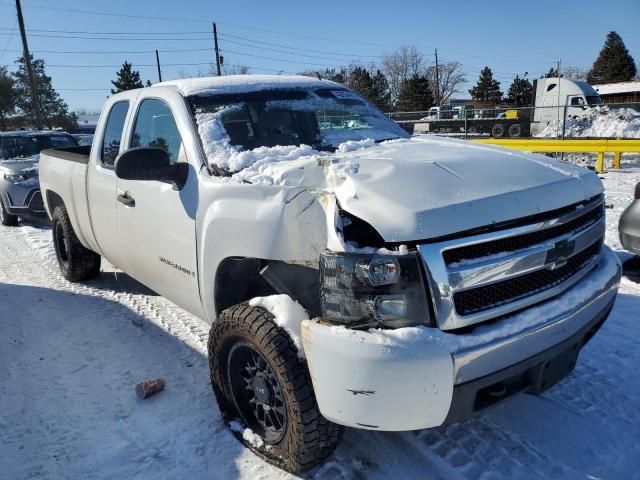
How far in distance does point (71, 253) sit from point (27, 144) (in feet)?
18.2

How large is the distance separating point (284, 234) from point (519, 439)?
1.65 meters

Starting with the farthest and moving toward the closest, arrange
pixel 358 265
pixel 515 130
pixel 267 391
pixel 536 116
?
pixel 515 130 < pixel 536 116 < pixel 267 391 < pixel 358 265

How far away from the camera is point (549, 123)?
2384cm

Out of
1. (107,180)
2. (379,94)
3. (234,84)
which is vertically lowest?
(107,180)


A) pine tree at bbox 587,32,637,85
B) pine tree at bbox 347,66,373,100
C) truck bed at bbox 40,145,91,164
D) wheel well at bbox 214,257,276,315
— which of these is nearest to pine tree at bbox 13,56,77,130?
pine tree at bbox 347,66,373,100

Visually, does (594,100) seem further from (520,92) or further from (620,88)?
(520,92)

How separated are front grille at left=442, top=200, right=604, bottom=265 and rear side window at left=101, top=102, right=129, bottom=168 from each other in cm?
298

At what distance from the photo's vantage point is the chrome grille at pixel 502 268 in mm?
1977

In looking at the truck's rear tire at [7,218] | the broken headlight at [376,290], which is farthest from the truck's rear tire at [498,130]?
the broken headlight at [376,290]

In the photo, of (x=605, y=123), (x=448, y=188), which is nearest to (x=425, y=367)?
(x=448, y=188)

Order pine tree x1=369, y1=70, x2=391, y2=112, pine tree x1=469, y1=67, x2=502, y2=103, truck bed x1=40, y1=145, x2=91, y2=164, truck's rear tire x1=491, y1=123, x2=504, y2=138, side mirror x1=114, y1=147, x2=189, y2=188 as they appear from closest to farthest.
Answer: side mirror x1=114, y1=147, x2=189, y2=188 < truck bed x1=40, y1=145, x2=91, y2=164 < truck's rear tire x1=491, y1=123, x2=504, y2=138 < pine tree x1=369, y1=70, x2=391, y2=112 < pine tree x1=469, y1=67, x2=502, y2=103

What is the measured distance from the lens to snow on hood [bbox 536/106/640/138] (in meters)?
21.0

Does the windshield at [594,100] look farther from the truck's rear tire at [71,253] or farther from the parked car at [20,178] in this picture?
the truck's rear tire at [71,253]

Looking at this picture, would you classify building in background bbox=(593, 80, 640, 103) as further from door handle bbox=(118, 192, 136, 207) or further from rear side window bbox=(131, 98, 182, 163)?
door handle bbox=(118, 192, 136, 207)
